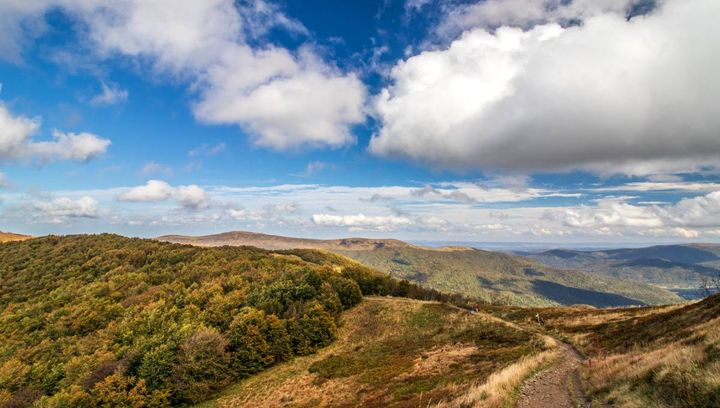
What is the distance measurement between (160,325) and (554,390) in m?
115

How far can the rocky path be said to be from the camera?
19688mm

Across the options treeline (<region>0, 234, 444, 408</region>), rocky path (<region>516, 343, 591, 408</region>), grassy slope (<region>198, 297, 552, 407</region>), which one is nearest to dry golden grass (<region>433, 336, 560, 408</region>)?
grassy slope (<region>198, 297, 552, 407</region>)

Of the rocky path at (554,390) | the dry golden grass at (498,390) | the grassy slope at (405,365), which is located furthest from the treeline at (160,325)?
the rocky path at (554,390)

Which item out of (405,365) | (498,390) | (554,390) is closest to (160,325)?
(405,365)

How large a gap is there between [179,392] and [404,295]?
278 feet

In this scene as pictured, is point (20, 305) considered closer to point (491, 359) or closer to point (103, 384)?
point (103, 384)

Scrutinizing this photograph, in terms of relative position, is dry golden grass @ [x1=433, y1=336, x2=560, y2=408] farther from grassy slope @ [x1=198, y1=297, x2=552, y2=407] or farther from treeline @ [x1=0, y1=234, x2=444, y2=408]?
treeline @ [x1=0, y1=234, x2=444, y2=408]

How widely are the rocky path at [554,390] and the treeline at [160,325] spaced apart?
2488 inches

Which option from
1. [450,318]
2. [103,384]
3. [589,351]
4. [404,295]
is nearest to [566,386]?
[589,351]

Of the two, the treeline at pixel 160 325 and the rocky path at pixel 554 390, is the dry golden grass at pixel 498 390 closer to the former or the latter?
the rocky path at pixel 554 390

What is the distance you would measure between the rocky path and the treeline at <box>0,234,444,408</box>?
2488 inches

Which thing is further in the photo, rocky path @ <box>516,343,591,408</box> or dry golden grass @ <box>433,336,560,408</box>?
rocky path @ <box>516,343,591,408</box>

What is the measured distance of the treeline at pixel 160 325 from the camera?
226 feet

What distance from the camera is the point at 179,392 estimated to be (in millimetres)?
65250
